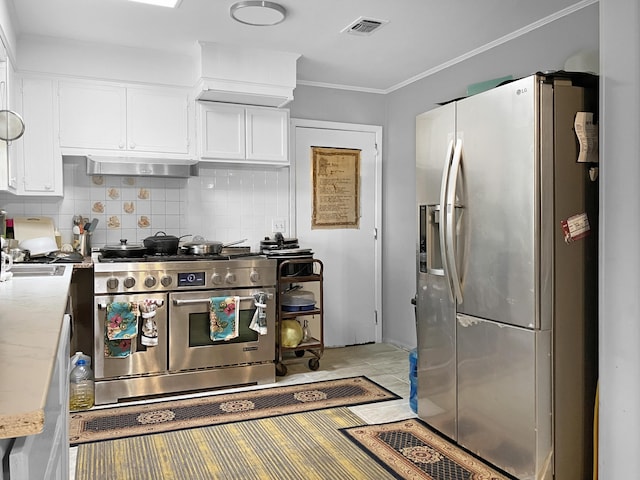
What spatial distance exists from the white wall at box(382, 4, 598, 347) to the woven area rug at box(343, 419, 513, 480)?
1785 mm

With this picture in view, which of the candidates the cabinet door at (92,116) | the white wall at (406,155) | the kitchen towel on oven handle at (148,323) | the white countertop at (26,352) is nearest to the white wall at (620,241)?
the white wall at (406,155)

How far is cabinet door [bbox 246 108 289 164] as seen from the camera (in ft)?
13.9

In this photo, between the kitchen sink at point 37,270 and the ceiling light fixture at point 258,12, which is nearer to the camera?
the kitchen sink at point 37,270

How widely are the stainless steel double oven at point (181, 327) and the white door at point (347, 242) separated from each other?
1.09 m

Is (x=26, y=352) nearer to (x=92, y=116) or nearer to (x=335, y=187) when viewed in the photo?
(x=92, y=116)

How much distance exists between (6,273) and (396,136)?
344 cm

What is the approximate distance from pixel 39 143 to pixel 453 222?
112 inches

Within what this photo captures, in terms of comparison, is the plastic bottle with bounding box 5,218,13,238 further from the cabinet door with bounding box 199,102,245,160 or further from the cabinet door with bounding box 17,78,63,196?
the cabinet door with bounding box 199,102,245,160

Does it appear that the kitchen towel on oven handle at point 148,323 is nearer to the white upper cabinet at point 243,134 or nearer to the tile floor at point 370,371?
the tile floor at point 370,371

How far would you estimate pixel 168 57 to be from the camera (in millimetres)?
4043

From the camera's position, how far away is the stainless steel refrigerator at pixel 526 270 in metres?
2.36

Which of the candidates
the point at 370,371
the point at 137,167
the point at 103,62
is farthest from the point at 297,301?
the point at 103,62

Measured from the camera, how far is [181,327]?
367cm

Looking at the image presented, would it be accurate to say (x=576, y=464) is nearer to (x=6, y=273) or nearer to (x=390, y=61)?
(x=6, y=273)
